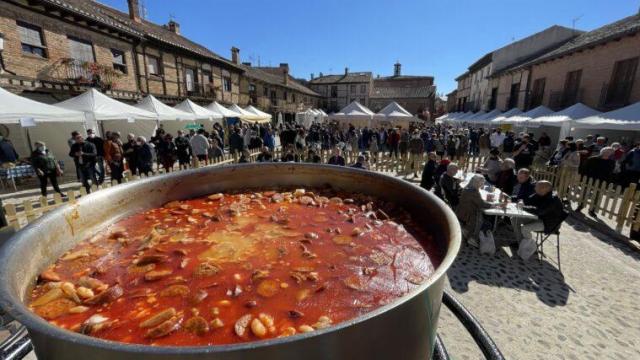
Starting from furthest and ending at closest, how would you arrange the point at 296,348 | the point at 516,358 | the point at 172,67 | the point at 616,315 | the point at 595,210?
1. the point at 172,67
2. the point at 595,210
3. the point at 616,315
4. the point at 516,358
5. the point at 296,348

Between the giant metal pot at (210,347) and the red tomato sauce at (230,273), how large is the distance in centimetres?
13

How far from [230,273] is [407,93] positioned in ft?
185

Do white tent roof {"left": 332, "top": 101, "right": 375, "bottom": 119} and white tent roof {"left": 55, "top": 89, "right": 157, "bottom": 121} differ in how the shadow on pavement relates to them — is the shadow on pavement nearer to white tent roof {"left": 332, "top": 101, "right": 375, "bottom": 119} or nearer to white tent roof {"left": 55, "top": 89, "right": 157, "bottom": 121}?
white tent roof {"left": 55, "top": 89, "right": 157, "bottom": 121}

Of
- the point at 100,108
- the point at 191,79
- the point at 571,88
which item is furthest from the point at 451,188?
the point at 191,79

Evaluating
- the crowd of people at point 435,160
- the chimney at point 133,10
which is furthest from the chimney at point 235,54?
the crowd of people at point 435,160

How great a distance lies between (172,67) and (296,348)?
22.0 meters

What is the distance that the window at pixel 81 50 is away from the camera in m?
12.4

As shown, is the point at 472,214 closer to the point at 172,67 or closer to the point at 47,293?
the point at 47,293

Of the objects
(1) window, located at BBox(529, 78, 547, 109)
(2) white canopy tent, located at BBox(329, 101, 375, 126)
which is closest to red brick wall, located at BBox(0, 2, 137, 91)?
(2) white canopy tent, located at BBox(329, 101, 375, 126)

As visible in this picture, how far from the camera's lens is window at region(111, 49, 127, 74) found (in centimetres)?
1456

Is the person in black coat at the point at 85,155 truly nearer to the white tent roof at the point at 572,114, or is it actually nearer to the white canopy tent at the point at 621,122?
the white canopy tent at the point at 621,122

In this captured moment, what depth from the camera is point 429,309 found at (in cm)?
124

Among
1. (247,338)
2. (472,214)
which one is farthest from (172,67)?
(247,338)

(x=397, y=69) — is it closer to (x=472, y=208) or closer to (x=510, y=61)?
(x=510, y=61)
